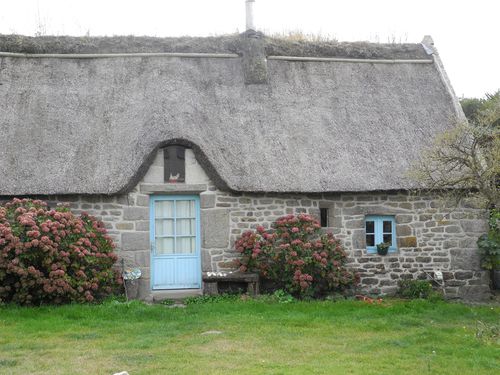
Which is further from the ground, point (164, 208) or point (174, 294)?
point (164, 208)

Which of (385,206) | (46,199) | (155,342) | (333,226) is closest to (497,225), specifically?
(385,206)

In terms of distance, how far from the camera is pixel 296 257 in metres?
12.1

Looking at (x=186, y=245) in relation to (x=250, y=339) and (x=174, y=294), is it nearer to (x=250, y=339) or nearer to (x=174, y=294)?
(x=174, y=294)

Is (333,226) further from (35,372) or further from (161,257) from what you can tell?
(35,372)

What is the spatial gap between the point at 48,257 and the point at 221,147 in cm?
400

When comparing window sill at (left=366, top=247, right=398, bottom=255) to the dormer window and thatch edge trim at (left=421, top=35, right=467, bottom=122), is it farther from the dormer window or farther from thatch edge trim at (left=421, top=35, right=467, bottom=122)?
the dormer window

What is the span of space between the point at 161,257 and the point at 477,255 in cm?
646

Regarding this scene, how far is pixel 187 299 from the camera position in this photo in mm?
11898

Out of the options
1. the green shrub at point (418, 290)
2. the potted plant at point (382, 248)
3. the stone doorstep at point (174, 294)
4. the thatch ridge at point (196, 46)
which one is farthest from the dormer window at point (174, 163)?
the green shrub at point (418, 290)

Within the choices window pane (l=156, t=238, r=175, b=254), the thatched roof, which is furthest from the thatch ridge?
window pane (l=156, t=238, r=175, b=254)

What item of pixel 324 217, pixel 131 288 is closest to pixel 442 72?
pixel 324 217

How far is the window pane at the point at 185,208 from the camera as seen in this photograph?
12648 mm

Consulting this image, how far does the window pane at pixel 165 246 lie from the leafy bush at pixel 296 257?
1.30m

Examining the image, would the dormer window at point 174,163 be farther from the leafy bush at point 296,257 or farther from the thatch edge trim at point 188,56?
the thatch edge trim at point 188,56
